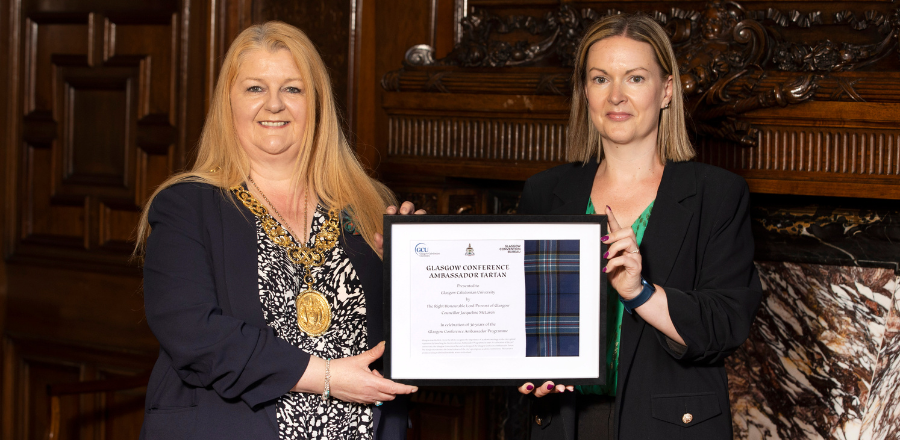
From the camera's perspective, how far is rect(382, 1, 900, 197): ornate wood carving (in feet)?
7.61

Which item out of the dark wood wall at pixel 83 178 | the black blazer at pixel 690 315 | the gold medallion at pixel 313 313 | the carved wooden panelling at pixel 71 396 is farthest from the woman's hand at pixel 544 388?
the carved wooden panelling at pixel 71 396

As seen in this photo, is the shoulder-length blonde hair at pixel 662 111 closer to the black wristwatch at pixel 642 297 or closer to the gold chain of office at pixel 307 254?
the black wristwatch at pixel 642 297

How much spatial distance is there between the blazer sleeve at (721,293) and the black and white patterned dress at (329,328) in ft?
2.23

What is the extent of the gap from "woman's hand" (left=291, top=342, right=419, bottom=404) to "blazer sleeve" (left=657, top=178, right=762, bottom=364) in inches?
23.1

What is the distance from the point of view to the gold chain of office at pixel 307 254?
1835mm

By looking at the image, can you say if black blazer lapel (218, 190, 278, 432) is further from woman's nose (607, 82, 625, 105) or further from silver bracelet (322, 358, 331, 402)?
woman's nose (607, 82, 625, 105)

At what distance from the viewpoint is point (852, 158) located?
7.59ft

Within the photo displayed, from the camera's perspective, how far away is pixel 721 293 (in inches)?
69.7

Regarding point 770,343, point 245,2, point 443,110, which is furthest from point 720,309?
point 245,2

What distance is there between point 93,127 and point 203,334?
7.35 feet

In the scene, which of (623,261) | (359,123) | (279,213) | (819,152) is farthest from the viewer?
(359,123)

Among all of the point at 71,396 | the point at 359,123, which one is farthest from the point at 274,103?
the point at 71,396

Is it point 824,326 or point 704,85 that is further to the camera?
point 824,326

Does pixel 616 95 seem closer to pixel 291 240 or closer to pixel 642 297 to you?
pixel 642 297
